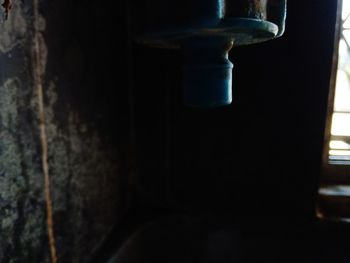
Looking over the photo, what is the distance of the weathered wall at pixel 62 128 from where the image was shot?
53cm

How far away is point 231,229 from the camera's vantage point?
1062 mm

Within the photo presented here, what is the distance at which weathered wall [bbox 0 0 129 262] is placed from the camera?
0.53 m

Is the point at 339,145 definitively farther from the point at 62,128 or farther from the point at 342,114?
the point at 62,128

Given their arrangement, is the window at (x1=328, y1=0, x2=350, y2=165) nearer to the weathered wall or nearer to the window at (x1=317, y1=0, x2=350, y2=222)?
the window at (x1=317, y1=0, x2=350, y2=222)

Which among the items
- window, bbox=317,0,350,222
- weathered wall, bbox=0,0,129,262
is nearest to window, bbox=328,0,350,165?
window, bbox=317,0,350,222

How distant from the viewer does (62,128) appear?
2.25ft

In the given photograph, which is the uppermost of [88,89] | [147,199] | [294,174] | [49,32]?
[49,32]

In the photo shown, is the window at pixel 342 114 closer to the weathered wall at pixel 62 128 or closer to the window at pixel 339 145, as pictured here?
the window at pixel 339 145

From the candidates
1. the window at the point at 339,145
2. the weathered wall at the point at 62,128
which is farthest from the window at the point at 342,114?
the weathered wall at the point at 62,128

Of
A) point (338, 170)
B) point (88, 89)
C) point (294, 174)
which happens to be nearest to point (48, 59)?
point (88, 89)

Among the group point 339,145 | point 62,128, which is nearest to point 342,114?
point 339,145

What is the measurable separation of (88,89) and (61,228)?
0.31 meters

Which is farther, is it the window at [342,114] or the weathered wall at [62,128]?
the window at [342,114]

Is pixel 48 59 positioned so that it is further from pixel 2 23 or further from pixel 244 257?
pixel 244 257
